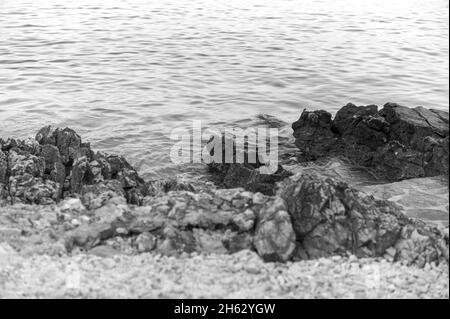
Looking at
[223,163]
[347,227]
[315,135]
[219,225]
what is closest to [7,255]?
[219,225]

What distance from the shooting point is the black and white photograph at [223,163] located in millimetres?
6613

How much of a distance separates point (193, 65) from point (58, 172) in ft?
48.6

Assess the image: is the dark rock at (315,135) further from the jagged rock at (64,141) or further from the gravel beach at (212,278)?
the gravel beach at (212,278)

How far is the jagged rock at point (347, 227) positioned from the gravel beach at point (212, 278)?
200 mm

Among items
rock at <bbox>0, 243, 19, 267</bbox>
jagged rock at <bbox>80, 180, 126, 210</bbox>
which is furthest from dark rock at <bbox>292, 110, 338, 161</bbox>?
rock at <bbox>0, 243, 19, 267</bbox>

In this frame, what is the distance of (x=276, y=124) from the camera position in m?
17.2

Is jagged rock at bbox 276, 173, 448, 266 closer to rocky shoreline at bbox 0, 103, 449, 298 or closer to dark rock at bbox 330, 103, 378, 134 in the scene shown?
rocky shoreline at bbox 0, 103, 449, 298

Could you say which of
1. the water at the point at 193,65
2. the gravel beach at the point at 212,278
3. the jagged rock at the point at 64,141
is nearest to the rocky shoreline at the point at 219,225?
the gravel beach at the point at 212,278

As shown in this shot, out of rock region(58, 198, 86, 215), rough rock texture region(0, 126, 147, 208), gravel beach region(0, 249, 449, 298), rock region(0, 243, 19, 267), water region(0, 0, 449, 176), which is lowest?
water region(0, 0, 449, 176)

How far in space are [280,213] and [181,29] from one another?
1038 inches

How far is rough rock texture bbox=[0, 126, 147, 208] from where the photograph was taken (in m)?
9.30

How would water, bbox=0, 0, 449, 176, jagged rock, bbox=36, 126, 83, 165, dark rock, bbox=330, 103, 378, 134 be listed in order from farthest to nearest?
water, bbox=0, 0, 449, 176 < dark rock, bbox=330, 103, 378, 134 < jagged rock, bbox=36, 126, 83, 165

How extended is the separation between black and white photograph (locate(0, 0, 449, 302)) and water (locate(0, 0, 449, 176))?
0.11m

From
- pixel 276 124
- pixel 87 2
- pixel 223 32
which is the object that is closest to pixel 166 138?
pixel 276 124
